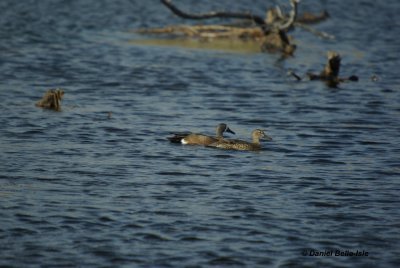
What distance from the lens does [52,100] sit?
70.1ft

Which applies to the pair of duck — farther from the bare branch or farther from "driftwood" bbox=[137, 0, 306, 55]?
"driftwood" bbox=[137, 0, 306, 55]

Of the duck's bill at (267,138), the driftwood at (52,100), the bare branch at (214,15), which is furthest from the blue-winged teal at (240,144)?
the bare branch at (214,15)

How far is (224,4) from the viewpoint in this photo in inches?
1766

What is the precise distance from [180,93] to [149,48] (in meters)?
7.52

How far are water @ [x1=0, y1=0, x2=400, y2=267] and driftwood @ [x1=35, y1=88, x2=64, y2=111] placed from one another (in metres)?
0.24

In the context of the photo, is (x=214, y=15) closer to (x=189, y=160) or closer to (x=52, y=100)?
(x=52, y=100)

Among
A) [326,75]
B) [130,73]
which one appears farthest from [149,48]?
[326,75]

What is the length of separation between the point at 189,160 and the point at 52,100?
16.9ft

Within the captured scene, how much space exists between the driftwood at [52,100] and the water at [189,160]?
236 mm

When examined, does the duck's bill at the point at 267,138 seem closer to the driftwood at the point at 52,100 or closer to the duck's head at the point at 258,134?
the duck's head at the point at 258,134

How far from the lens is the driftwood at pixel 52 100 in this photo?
21.3 meters

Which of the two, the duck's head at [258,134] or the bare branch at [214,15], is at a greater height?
the bare branch at [214,15]

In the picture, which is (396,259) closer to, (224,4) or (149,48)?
(149,48)

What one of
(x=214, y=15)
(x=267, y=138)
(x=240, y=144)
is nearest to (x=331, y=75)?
(x=214, y=15)
